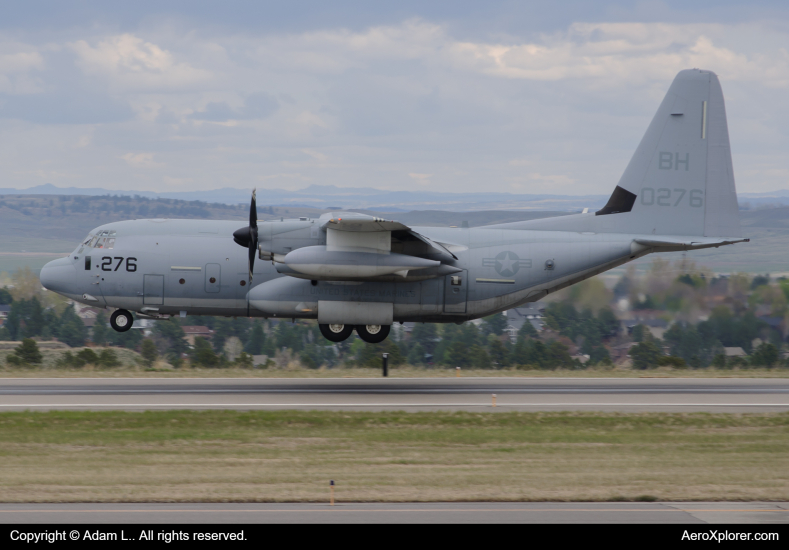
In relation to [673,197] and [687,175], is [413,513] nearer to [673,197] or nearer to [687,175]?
[673,197]

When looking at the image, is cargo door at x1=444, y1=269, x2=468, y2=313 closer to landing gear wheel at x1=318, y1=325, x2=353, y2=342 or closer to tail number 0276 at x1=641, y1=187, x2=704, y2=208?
landing gear wheel at x1=318, y1=325, x2=353, y2=342

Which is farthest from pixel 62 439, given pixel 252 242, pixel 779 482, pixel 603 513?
pixel 779 482

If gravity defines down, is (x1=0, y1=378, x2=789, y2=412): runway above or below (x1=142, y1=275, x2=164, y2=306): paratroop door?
below

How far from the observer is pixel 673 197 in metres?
29.9

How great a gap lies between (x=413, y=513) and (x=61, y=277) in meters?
21.2

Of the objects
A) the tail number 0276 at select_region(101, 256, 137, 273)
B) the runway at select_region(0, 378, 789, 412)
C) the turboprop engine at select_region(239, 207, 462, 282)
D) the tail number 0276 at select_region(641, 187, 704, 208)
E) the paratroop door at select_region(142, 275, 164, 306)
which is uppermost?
the tail number 0276 at select_region(641, 187, 704, 208)

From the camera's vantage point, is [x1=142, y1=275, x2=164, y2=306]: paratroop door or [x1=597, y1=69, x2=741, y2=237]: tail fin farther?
[x1=597, y1=69, x2=741, y2=237]: tail fin

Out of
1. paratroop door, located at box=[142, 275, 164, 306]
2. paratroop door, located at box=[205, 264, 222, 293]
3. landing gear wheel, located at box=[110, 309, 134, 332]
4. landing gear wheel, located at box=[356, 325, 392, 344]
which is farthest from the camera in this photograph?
landing gear wheel, located at box=[110, 309, 134, 332]

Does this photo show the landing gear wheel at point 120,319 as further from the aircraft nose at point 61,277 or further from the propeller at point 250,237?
the propeller at point 250,237

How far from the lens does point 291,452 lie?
718 inches

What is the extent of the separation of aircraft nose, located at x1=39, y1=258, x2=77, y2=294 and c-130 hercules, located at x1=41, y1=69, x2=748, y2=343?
0.05m

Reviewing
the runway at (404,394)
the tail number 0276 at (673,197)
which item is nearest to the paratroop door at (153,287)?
the runway at (404,394)

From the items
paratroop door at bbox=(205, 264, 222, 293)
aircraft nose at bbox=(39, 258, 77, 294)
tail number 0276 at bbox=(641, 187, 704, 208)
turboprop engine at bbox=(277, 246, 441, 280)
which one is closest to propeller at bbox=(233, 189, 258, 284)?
turboprop engine at bbox=(277, 246, 441, 280)

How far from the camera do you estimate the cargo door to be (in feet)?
93.0
